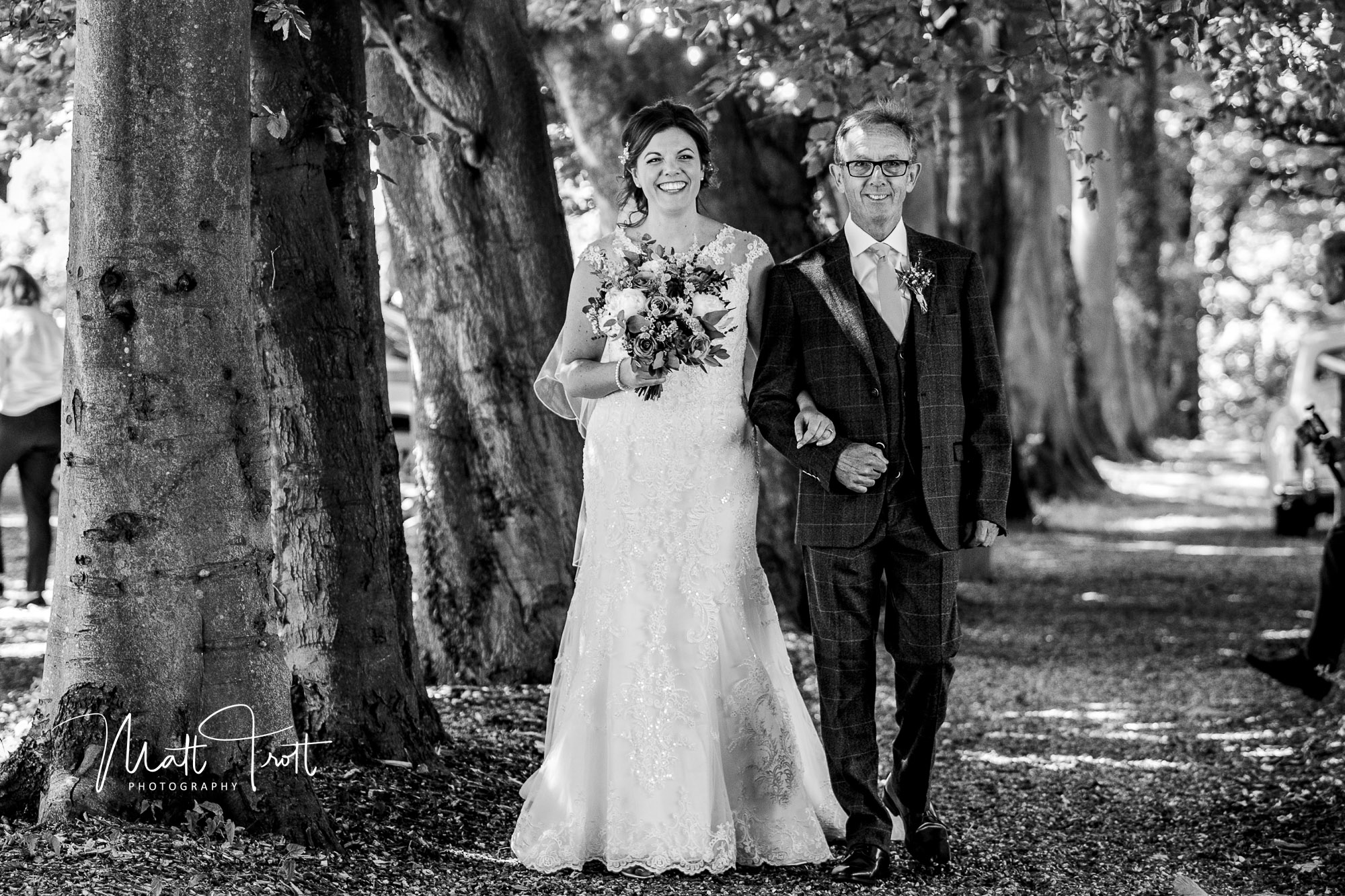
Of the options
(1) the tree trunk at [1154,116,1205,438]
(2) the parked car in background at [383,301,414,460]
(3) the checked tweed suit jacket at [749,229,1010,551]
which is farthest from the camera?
(1) the tree trunk at [1154,116,1205,438]

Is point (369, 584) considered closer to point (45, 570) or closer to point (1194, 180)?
point (45, 570)

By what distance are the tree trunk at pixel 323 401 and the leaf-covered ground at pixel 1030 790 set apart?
31 cm

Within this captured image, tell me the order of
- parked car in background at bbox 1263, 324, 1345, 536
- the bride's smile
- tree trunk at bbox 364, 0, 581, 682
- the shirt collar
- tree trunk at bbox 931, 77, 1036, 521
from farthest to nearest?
tree trunk at bbox 931, 77, 1036, 521, parked car in background at bbox 1263, 324, 1345, 536, tree trunk at bbox 364, 0, 581, 682, the bride's smile, the shirt collar

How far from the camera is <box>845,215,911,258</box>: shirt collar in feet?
15.9

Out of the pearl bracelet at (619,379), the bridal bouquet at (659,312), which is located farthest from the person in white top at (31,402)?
the bridal bouquet at (659,312)

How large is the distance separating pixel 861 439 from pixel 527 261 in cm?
282

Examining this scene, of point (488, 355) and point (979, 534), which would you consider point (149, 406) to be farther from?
point (488, 355)

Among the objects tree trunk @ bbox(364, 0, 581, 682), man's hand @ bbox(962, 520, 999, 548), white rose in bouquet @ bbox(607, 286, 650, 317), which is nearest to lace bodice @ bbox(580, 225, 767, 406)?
white rose in bouquet @ bbox(607, 286, 650, 317)

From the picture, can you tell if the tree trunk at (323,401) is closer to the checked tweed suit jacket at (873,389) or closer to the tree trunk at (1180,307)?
the checked tweed suit jacket at (873,389)

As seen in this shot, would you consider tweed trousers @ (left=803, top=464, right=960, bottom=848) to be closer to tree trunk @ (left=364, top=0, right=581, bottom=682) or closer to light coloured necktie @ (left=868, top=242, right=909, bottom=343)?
light coloured necktie @ (left=868, top=242, right=909, bottom=343)

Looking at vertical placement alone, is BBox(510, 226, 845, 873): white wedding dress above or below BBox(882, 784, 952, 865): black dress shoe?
above

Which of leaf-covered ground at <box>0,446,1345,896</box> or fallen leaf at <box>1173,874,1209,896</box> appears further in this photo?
fallen leaf at <box>1173,874,1209,896</box>

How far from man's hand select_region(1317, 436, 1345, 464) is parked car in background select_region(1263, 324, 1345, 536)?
7278 mm

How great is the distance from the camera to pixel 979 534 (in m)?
4.80
